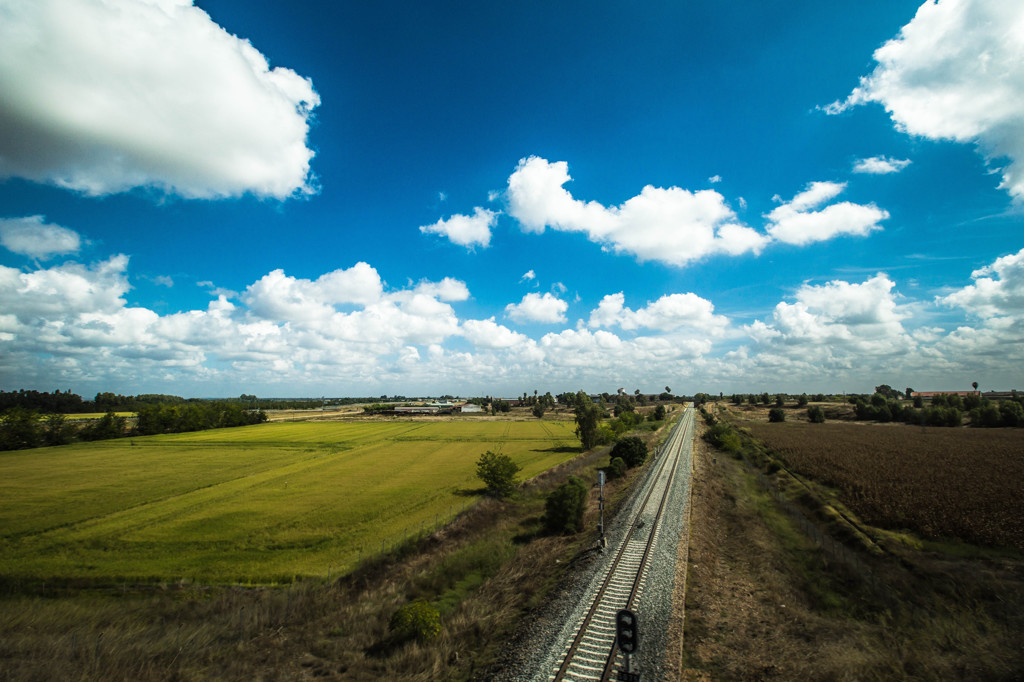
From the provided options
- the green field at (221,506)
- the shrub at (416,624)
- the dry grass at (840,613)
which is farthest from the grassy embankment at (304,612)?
the dry grass at (840,613)

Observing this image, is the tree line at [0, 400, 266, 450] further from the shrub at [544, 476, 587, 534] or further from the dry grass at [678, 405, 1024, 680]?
the dry grass at [678, 405, 1024, 680]

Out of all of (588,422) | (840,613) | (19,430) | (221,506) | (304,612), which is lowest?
(221,506)

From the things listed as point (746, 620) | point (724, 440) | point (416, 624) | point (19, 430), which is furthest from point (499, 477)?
point (19, 430)

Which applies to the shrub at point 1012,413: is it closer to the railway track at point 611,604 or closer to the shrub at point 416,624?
the railway track at point 611,604

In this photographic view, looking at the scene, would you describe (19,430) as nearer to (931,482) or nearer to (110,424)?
(110,424)

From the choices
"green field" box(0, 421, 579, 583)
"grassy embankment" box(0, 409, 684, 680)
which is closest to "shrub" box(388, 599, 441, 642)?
"grassy embankment" box(0, 409, 684, 680)

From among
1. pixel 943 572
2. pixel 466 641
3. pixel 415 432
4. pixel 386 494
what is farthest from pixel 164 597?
pixel 415 432
